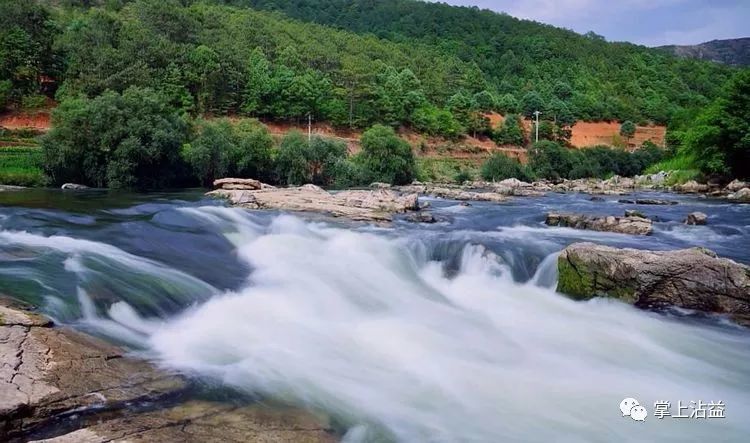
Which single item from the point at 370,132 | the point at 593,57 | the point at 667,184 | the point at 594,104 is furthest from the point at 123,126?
the point at 593,57

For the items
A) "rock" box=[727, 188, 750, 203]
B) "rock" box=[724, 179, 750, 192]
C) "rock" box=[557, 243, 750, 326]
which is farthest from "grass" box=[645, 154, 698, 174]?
"rock" box=[557, 243, 750, 326]

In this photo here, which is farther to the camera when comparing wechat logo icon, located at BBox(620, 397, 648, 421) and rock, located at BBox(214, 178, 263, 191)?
rock, located at BBox(214, 178, 263, 191)

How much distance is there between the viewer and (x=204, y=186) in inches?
1785

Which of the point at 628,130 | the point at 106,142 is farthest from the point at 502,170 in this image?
the point at 628,130

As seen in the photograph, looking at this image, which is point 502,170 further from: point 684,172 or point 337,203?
point 337,203

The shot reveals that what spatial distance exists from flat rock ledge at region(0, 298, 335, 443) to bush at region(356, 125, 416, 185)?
4644cm

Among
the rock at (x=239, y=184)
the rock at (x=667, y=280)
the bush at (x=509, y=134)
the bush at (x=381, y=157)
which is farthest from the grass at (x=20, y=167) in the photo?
the bush at (x=509, y=134)

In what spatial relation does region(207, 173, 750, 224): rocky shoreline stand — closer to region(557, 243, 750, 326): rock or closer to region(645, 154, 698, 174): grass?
region(645, 154, 698, 174): grass

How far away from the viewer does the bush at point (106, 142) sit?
38938 millimetres

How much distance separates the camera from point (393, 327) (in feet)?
40.0

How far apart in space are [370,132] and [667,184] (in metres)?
29.1

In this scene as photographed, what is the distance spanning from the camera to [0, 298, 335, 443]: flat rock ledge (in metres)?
6.60

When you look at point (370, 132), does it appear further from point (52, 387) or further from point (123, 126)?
point (52, 387)

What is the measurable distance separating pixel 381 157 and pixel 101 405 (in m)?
49.2
